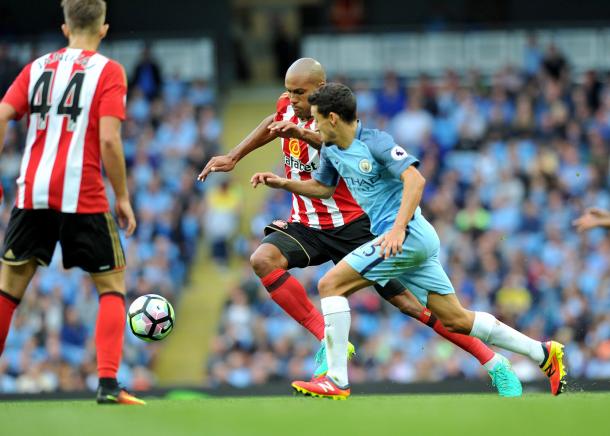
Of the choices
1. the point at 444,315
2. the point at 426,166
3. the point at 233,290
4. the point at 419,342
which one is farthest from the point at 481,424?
the point at 426,166

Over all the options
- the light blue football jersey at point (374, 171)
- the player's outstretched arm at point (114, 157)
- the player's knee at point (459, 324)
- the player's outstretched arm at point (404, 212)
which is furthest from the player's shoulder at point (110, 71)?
the player's knee at point (459, 324)

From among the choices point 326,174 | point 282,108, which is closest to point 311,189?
point 326,174

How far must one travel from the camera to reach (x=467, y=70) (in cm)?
1947

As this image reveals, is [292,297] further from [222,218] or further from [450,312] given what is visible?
[222,218]

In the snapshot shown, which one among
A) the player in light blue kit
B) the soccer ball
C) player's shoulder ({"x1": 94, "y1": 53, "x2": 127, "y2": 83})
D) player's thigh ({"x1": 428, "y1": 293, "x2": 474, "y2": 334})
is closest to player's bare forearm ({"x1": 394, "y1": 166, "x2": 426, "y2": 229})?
the player in light blue kit

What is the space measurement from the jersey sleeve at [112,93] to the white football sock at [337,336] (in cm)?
159

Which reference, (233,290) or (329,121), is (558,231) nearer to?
(233,290)

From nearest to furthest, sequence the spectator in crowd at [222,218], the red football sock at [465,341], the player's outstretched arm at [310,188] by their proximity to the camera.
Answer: the player's outstretched arm at [310,188]
the red football sock at [465,341]
the spectator in crowd at [222,218]

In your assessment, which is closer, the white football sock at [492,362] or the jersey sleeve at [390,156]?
the jersey sleeve at [390,156]

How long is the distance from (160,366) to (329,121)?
9.78m

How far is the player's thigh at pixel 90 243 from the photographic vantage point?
6668 mm

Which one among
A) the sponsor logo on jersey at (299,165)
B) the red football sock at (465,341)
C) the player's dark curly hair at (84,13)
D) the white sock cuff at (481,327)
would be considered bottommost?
the red football sock at (465,341)

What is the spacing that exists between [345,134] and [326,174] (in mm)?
529

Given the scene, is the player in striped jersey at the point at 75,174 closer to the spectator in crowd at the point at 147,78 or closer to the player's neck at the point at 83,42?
the player's neck at the point at 83,42
